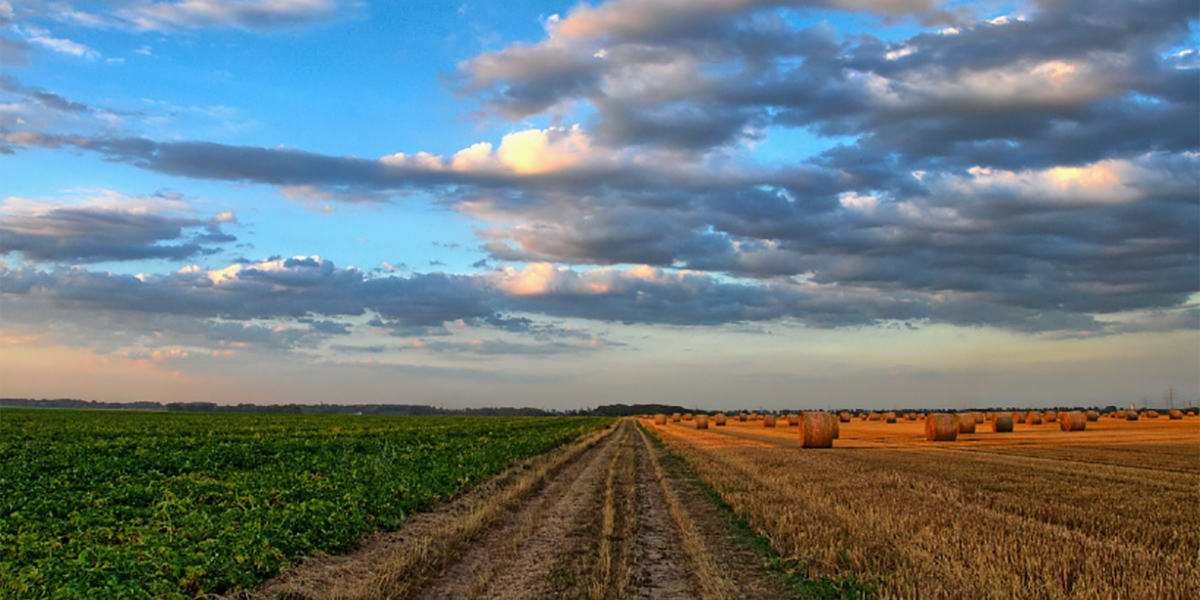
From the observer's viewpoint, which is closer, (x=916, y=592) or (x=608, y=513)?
(x=916, y=592)

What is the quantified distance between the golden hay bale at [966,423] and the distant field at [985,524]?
84.1 feet

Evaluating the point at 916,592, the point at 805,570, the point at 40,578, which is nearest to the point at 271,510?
the point at 40,578

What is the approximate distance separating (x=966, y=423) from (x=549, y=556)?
4562cm

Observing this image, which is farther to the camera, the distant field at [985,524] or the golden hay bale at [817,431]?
the golden hay bale at [817,431]

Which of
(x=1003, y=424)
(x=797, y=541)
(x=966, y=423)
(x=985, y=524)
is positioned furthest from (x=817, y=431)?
(x=797, y=541)

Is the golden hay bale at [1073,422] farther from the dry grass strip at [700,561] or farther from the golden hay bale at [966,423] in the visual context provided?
the dry grass strip at [700,561]

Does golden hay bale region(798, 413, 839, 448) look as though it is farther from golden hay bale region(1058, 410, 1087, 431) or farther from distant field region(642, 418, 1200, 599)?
golden hay bale region(1058, 410, 1087, 431)

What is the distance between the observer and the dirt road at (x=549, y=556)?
9.42m

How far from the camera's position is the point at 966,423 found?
4978cm

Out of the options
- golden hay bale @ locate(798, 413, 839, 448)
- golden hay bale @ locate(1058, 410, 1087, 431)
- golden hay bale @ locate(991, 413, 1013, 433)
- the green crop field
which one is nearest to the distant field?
the green crop field

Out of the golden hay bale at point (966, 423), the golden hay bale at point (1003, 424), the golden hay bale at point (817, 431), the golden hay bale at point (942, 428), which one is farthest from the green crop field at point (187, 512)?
the golden hay bale at point (1003, 424)

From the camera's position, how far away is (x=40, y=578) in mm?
9000

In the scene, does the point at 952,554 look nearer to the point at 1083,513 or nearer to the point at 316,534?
the point at 1083,513

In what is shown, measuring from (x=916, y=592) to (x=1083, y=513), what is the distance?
273 inches
